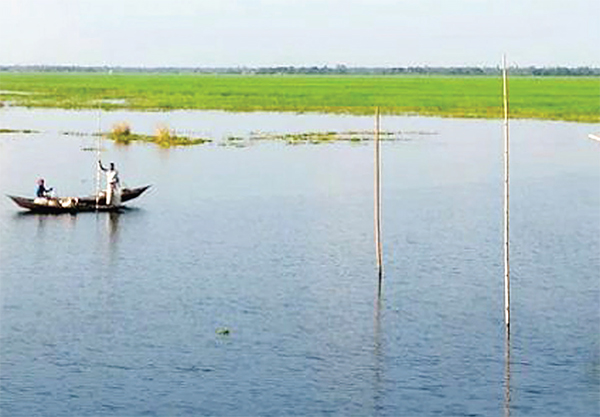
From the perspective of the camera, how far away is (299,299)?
60.8 feet

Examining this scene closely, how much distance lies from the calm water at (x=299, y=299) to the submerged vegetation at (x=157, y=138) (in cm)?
943

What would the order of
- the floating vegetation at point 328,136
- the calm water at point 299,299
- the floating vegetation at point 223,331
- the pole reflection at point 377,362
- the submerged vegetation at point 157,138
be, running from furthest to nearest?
the floating vegetation at point 328,136 < the submerged vegetation at point 157,138 < the floating vegetation at point 223,331 < the calm water at point 299,299 < the pole reflection at point 377,362

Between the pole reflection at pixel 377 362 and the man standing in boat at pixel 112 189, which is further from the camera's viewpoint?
the man standing in boat at pixel 112 189

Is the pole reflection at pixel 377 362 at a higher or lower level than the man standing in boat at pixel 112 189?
lower

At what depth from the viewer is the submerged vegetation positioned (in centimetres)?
4572

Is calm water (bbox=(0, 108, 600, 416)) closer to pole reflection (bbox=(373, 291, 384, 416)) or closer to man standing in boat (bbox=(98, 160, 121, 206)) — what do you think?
pole reflection (bbox=(373, 291, 384, 416))

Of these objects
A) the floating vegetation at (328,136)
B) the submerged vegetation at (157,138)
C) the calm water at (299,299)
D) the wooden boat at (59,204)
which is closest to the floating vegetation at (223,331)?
the calm water at (299,299)

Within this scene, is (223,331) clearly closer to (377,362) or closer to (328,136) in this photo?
(377,362)

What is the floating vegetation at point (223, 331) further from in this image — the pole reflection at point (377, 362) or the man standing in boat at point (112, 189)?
the man standing in boat at point (112, 189)

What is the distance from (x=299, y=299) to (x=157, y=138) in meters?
29.0

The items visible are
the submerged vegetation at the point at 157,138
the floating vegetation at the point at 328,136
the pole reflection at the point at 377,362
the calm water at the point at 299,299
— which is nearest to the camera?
the pole reflection at the point at 377,362

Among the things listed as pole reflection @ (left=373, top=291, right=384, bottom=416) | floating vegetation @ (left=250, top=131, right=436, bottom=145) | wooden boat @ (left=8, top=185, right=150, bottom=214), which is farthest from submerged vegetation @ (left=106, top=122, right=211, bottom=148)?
pole reflection @ (left=373, top=291, right=384, bottom=416)

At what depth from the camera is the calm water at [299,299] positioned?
1397cm

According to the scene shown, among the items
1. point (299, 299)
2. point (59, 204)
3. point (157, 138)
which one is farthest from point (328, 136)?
point (299, 299)
